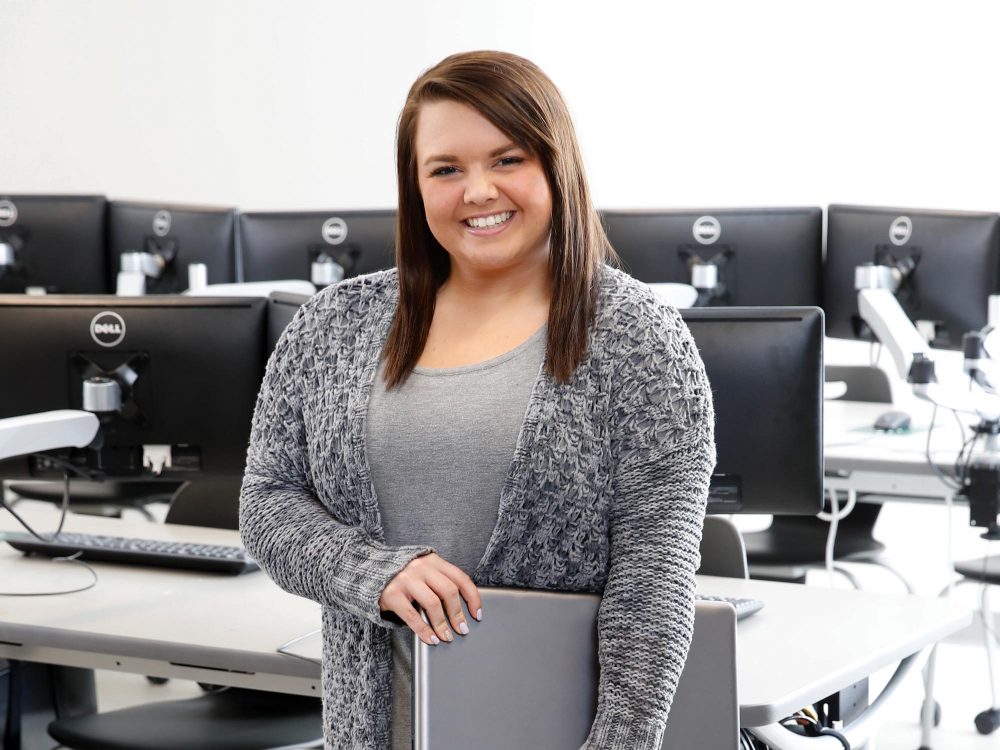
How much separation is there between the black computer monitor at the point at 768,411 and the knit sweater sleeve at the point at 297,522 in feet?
2.36

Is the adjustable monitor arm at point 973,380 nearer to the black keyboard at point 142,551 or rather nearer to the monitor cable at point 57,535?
the black keyboard at point 142,551

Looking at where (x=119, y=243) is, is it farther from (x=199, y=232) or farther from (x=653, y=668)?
(x=653, y=668)

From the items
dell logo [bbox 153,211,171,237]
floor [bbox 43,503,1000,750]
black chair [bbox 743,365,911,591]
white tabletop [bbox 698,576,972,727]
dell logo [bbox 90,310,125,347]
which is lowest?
floor [bbox 43,503,1000,750]

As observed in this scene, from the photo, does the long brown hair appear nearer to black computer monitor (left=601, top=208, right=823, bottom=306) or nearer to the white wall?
black computer monitor (left=601, top=208, right=823, bottom=306)

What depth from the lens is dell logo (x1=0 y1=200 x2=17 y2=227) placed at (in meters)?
3.84

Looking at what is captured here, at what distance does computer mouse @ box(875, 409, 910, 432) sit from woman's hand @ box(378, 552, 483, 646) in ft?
7.21

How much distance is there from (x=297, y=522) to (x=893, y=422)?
222 centimetres

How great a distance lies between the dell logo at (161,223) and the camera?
3.73 metres

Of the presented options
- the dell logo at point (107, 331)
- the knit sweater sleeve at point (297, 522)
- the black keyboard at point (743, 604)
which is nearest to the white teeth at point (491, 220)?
the knit sweater sleeve at point (297, 522)

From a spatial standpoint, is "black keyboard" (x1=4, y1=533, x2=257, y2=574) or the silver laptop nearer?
the silver laptop

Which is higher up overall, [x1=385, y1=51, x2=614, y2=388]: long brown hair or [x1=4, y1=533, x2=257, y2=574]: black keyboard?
[x1=385, y1=51, x2=614, y2=388]: long brown hair

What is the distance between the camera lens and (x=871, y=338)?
3338 millimetres

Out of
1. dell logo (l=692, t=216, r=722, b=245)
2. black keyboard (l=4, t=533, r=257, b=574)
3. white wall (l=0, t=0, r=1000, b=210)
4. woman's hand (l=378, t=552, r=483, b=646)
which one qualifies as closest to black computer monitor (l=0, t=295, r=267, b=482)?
black keyboard (l=4, t=533, r=257, b=574)

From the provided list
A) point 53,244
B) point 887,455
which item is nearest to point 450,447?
point 887,455
